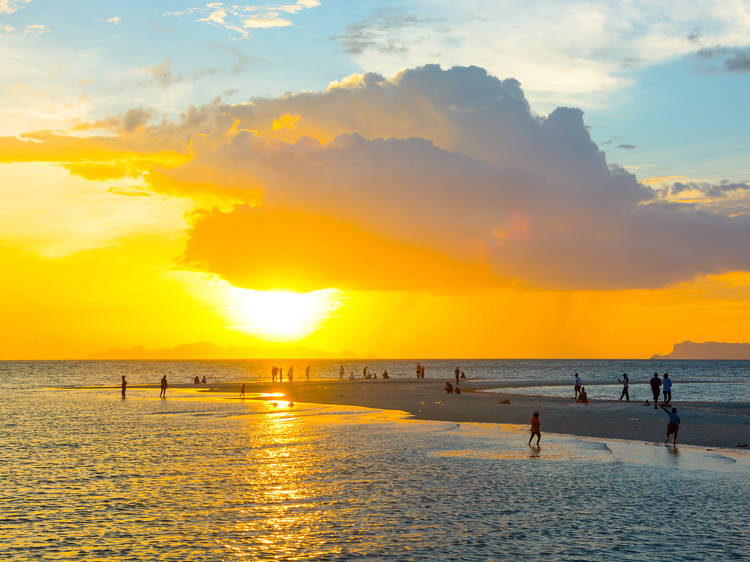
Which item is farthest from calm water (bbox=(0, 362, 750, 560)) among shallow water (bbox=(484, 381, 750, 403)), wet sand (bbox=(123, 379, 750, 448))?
shallow water (bbox=(484, 381, 750, 403))

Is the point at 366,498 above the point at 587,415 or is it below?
above

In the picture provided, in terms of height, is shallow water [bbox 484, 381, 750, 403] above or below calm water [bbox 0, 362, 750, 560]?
below

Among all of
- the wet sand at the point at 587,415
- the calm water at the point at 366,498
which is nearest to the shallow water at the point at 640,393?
the wet sand at the point at 587,415

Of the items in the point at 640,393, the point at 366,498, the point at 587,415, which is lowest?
the point at 640,393

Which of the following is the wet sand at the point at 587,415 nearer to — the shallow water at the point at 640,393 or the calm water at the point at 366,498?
the calm water at the point at 366,498

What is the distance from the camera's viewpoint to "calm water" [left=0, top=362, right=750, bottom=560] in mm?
17125

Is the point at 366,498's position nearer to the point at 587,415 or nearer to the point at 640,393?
the point at 587,415

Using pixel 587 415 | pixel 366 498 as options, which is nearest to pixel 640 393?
pixel 587 415

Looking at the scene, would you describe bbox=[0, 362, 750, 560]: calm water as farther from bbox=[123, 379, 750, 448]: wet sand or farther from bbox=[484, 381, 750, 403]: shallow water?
bbox=[484, 381, 750, 403]: shallow water

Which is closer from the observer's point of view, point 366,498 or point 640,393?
point 366,498

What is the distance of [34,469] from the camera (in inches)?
1139

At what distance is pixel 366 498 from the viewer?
22.8 meters

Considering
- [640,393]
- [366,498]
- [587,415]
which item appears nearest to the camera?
[366,498]

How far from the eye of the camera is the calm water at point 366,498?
56.2 feet
